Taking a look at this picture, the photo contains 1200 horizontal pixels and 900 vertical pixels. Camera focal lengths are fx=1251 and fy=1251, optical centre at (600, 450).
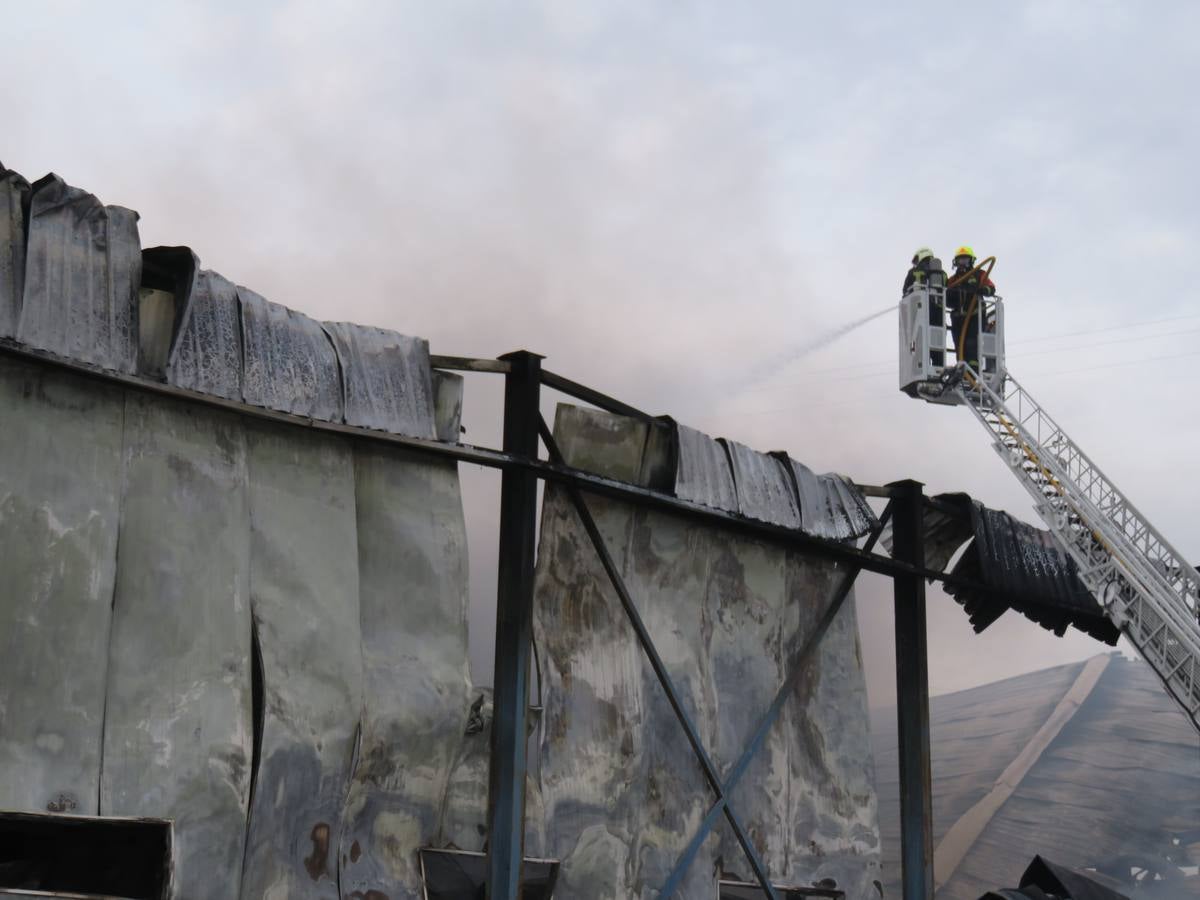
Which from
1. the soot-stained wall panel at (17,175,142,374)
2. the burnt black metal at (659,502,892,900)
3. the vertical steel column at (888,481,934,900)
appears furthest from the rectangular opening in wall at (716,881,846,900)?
the soot-stained wall panel at (17,175,142,374)

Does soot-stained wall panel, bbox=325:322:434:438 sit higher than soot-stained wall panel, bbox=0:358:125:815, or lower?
higher

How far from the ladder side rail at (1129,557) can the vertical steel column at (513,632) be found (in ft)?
29.5

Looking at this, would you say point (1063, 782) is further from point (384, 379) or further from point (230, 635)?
point (230, 635)

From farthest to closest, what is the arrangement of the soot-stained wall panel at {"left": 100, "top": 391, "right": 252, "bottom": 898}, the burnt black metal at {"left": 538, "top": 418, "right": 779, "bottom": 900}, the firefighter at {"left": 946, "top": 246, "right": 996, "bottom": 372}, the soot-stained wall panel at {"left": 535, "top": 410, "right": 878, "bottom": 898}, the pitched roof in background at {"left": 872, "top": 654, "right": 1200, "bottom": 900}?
the pitched roof in background at {"left": 872, "top": 654, "right": 1200, "bottom": 900}, the firefighter at {"left": 946, "top": 246, "right": 996, "bottom": 372}, the burnt black metal at {"left": 538, "top": 418, "right": 779, "bottom": 900}, the soot-stained wall panel at {"left": 535, "top": 410, "right": 878, "bottom": 898}, the soot-stained wall panel at {"left": 100, "top": 391, "right": 252, "bottom": 898}

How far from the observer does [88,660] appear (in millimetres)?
5586

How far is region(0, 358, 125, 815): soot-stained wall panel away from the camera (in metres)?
5.35

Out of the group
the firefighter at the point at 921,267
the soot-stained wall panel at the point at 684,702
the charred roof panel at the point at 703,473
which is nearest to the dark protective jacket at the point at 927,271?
the firefighter at the point at 921,267

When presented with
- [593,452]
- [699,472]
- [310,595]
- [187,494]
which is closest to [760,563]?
[699,472]

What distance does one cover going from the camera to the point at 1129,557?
1420 cm

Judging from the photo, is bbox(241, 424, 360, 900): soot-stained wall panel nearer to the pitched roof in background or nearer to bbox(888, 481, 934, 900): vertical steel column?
bbox(888, 481, 934, 900): vertical steel column

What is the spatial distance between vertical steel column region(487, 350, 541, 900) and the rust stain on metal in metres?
0.95

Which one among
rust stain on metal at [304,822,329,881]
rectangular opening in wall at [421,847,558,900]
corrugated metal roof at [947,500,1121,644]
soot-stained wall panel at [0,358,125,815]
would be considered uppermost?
corrugated metal roof at [947,500,1121,644]

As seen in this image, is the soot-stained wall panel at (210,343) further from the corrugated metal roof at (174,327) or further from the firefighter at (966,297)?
the firefighter at (966,297)

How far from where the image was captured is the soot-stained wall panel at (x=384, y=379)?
6875 mm
